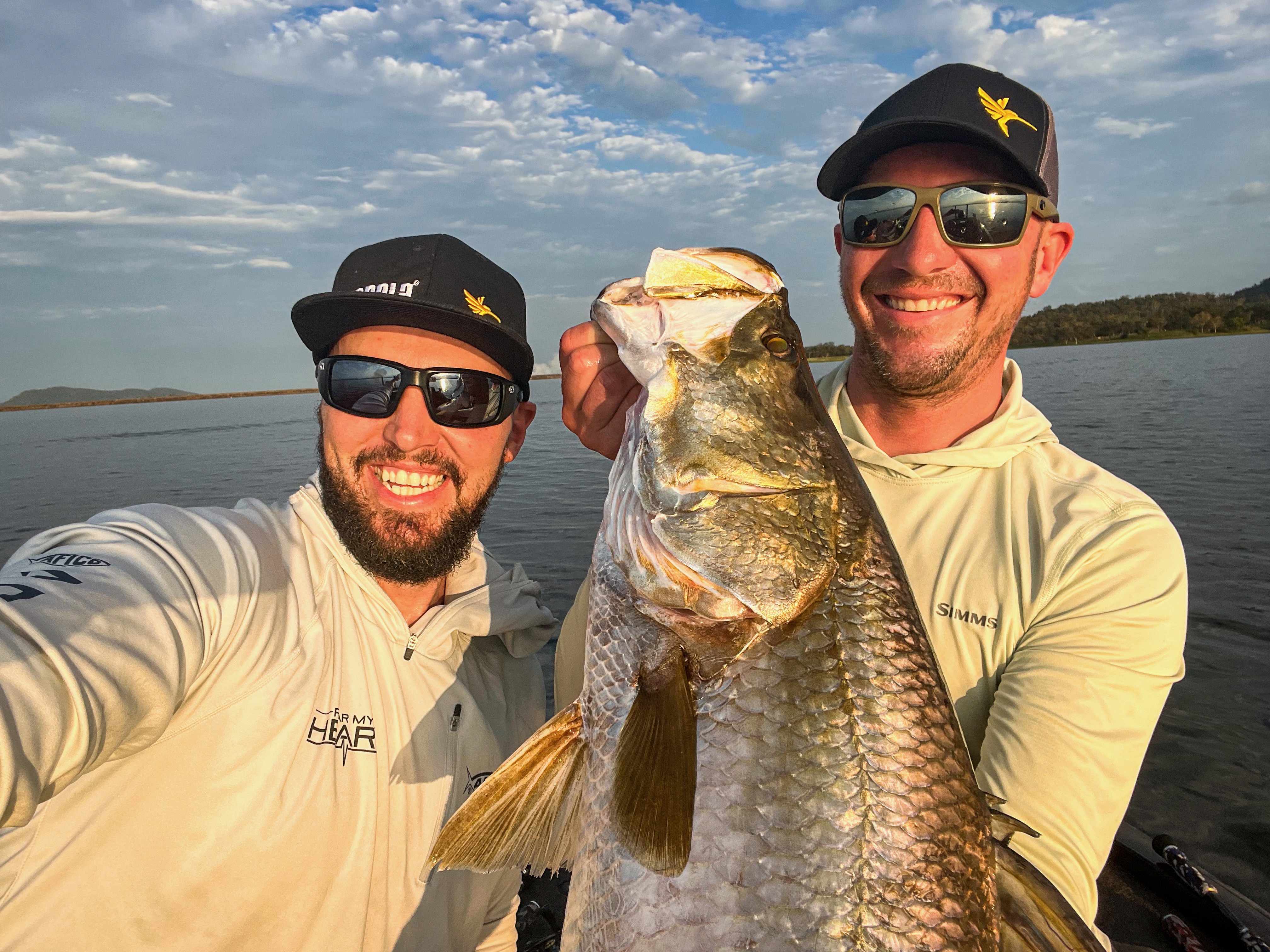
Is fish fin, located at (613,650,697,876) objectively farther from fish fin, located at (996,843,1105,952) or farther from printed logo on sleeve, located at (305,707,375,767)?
printed logo on sleeve, located at (305,707,375,767)

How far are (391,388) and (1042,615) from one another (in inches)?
108

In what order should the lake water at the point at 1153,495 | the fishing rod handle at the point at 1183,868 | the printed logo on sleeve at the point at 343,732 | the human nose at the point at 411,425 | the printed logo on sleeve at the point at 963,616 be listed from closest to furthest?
1. the printed logo on sleeve at the point at 963,616
2. the printed logo on sleeve at the point at 343,732
3. the human nose at the point at 411,425
4. the fishing rod handle at the point at 1183,868
5. the lake water at the point at 1153,495

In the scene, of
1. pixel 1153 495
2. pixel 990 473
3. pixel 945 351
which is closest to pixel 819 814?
pixel 990 473

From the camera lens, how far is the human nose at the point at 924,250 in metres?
2.95

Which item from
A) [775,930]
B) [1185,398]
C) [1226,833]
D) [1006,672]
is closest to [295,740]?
[775,930]

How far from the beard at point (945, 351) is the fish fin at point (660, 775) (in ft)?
5.81

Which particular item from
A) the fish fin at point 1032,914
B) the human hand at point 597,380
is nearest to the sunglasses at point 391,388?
the human hand at point 597,380

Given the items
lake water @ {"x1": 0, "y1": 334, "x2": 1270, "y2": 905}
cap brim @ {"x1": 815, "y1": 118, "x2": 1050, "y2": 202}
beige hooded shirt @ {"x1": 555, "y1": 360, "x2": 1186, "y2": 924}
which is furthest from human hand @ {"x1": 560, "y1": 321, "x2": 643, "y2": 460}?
lake water @ {"x1": 0, "y1": 334, "x2": 1270, "y2": 905}

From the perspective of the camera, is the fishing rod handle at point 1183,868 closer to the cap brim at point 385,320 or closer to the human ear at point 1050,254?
the human ear at point 1050,254

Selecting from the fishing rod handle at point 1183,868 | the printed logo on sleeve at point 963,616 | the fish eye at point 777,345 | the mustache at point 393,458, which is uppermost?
the fish eye at point 777,345

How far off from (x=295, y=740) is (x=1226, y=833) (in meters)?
6.92

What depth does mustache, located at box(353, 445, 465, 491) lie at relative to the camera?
3152 millimetres

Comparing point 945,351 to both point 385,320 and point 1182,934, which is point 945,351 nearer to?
point 385,320

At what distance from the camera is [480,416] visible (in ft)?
10.9
